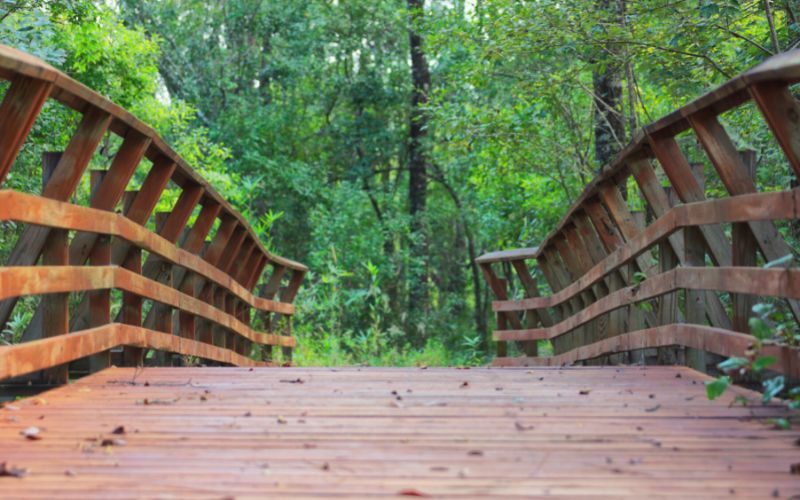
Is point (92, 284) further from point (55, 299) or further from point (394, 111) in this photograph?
point (394, 111)

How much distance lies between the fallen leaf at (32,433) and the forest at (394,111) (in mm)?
4807

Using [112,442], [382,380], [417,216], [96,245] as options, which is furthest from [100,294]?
[417,216]

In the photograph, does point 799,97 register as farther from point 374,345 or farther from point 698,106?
point 374,345

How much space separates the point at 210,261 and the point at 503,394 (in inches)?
140

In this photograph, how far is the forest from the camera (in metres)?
8.45

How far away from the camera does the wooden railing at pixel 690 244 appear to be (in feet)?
11.0

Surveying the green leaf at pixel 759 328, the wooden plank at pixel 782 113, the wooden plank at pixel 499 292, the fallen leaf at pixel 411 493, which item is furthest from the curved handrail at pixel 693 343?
the wooden plank at pixel 499 292

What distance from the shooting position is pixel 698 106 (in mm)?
4090

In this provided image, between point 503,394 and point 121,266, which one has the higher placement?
point 121,266

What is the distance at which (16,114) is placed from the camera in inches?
134

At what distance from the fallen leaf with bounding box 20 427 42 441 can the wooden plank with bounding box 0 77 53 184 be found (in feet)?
2.84

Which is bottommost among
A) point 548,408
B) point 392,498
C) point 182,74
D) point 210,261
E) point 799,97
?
point 392,498

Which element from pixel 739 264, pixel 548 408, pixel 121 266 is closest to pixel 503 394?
pixel 548 408

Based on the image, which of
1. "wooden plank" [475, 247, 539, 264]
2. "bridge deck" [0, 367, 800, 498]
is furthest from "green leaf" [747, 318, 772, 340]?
"wooden plank" [475, 247, 539, 264]
